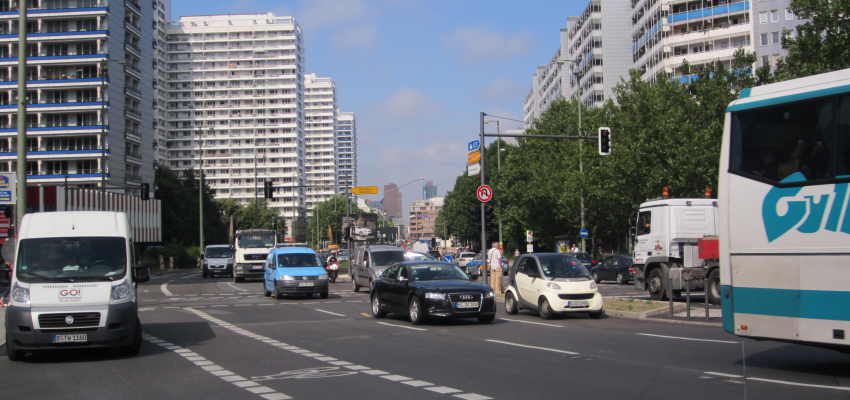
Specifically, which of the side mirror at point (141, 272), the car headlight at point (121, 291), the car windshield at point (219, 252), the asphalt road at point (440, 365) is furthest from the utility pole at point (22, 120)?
the car windshield at point (219, 252)

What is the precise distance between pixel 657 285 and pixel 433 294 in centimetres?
993

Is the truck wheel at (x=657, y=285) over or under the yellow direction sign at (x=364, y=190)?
under

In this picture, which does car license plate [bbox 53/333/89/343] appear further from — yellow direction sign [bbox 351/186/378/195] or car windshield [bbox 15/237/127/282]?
yellow direction sign [bbox 351/186/378/195]

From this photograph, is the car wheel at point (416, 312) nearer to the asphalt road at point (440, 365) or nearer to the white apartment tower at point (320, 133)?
the asphalt road at point (440, 365)

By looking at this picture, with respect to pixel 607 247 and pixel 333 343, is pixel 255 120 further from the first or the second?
pixel 333 343

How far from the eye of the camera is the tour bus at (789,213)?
26.8ft

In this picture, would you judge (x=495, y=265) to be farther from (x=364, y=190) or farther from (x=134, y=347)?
(x=134, y=347)

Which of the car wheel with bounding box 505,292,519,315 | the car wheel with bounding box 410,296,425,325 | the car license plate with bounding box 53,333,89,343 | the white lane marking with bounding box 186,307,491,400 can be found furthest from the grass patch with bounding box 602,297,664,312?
the car license plate with bounding box 53,333,89,343

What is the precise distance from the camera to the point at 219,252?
46.0 m

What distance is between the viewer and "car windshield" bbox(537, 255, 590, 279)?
16766 millimetres

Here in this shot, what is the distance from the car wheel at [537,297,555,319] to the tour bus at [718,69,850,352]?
7.20 metres

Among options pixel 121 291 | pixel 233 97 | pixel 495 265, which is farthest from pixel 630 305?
pixel 233 97

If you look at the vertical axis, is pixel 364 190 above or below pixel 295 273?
above

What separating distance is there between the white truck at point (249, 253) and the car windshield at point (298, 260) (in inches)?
488
